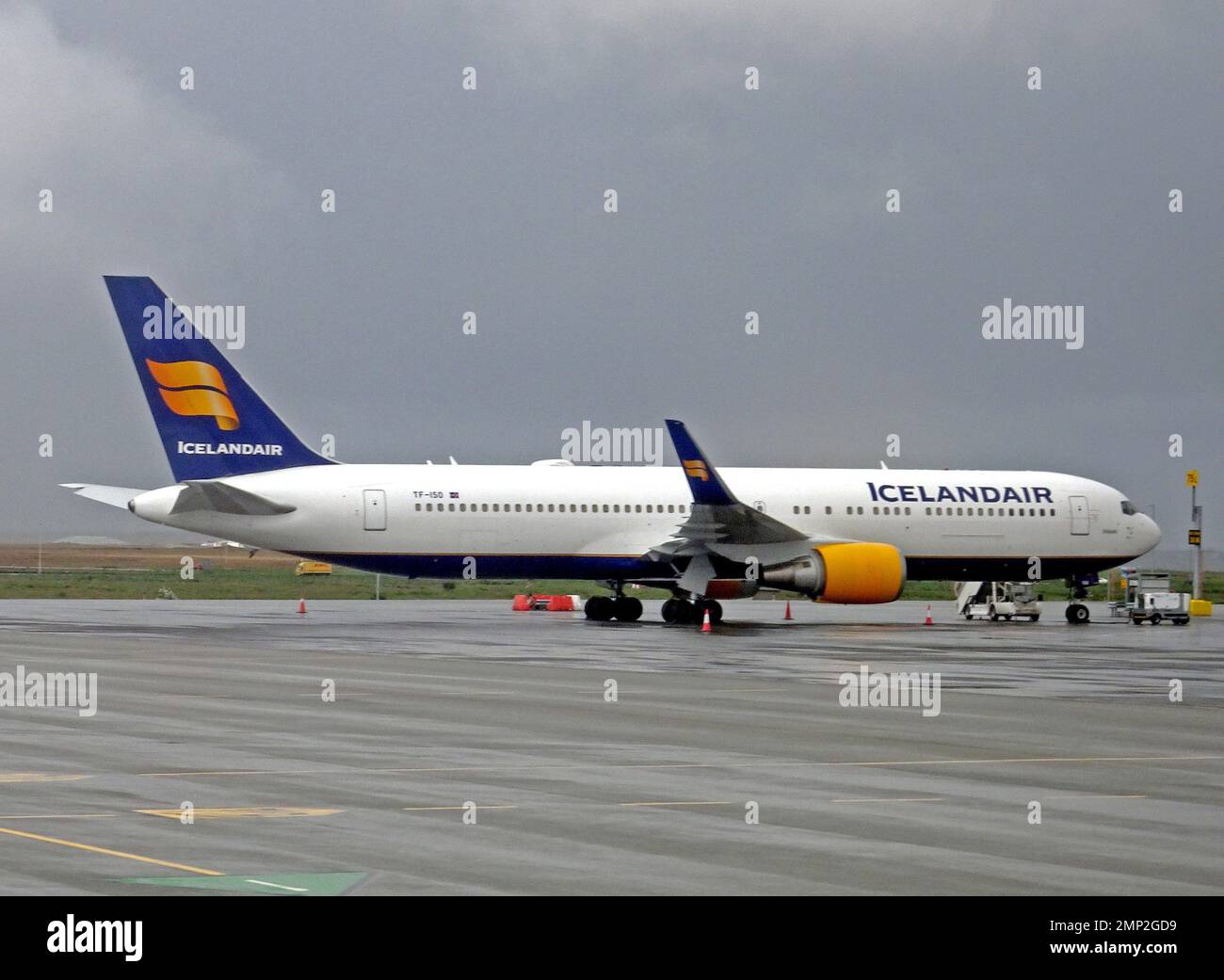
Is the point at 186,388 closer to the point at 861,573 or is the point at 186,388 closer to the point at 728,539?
the point at 728,539

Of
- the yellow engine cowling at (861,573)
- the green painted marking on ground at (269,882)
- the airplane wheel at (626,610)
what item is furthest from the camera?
the airplane wheel at (626,610)

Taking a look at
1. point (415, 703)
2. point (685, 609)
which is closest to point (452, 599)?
point (685, 609)

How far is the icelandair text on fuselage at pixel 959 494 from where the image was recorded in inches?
1823

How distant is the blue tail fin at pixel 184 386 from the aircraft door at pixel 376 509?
9.31ft

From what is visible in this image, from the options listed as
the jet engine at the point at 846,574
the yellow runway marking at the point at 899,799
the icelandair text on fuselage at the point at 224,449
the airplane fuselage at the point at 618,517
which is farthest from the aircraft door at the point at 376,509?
the yellow runway marking at the point at 899,799

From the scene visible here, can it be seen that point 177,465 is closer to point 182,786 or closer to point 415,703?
A: point 415,703

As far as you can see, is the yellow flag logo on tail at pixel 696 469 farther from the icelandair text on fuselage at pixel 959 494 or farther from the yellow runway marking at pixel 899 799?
the yellow runway marking at pixel 899 799

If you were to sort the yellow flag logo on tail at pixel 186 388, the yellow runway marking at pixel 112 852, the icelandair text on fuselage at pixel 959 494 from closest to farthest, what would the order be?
the yellow runway marking at pixel 112 852 → the yellow flag logo on tail at pixel 186 388 → the icelandair text on fuselage at pixel 959 494

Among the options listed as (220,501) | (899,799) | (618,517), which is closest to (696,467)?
(618,517)

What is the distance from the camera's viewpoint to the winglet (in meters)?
40.8

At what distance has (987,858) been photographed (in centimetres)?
1093

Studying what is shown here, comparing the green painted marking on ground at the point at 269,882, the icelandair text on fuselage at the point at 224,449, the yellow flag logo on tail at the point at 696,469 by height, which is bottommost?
the green painted marking on ground at the point at 269,882
